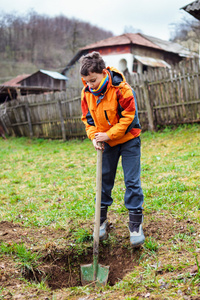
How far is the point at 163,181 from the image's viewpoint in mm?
4312

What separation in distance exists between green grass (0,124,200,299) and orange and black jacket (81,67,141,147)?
1.10 metres

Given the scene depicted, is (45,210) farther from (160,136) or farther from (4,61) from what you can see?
(4,61)

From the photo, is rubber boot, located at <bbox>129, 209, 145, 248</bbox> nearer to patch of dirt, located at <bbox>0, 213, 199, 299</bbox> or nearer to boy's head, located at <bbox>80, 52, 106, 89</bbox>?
patch of dirt, located at <bbox>0, 213, 199, 299</bbox>

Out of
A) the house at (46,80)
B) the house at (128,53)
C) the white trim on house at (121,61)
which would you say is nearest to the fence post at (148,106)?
the house at (128,53)

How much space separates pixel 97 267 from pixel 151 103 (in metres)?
6.67

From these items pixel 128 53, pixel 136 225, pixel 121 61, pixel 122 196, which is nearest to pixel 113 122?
pixel 136 225

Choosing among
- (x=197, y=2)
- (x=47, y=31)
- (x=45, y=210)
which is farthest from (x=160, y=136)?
(x=47, y=31)

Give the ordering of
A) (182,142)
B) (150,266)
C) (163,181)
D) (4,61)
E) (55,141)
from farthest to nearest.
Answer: (4,61) < (55,141) < (182,142) < (163,181) < (150,266)

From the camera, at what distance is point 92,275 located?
2.48m

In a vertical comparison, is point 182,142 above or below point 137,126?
below

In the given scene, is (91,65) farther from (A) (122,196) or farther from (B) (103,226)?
(A) (122,196)

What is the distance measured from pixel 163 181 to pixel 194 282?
2503 millimetres

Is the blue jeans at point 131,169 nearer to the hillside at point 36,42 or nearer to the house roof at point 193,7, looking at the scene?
the house roof at point 193,7

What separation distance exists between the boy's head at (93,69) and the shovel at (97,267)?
0.57 metres
